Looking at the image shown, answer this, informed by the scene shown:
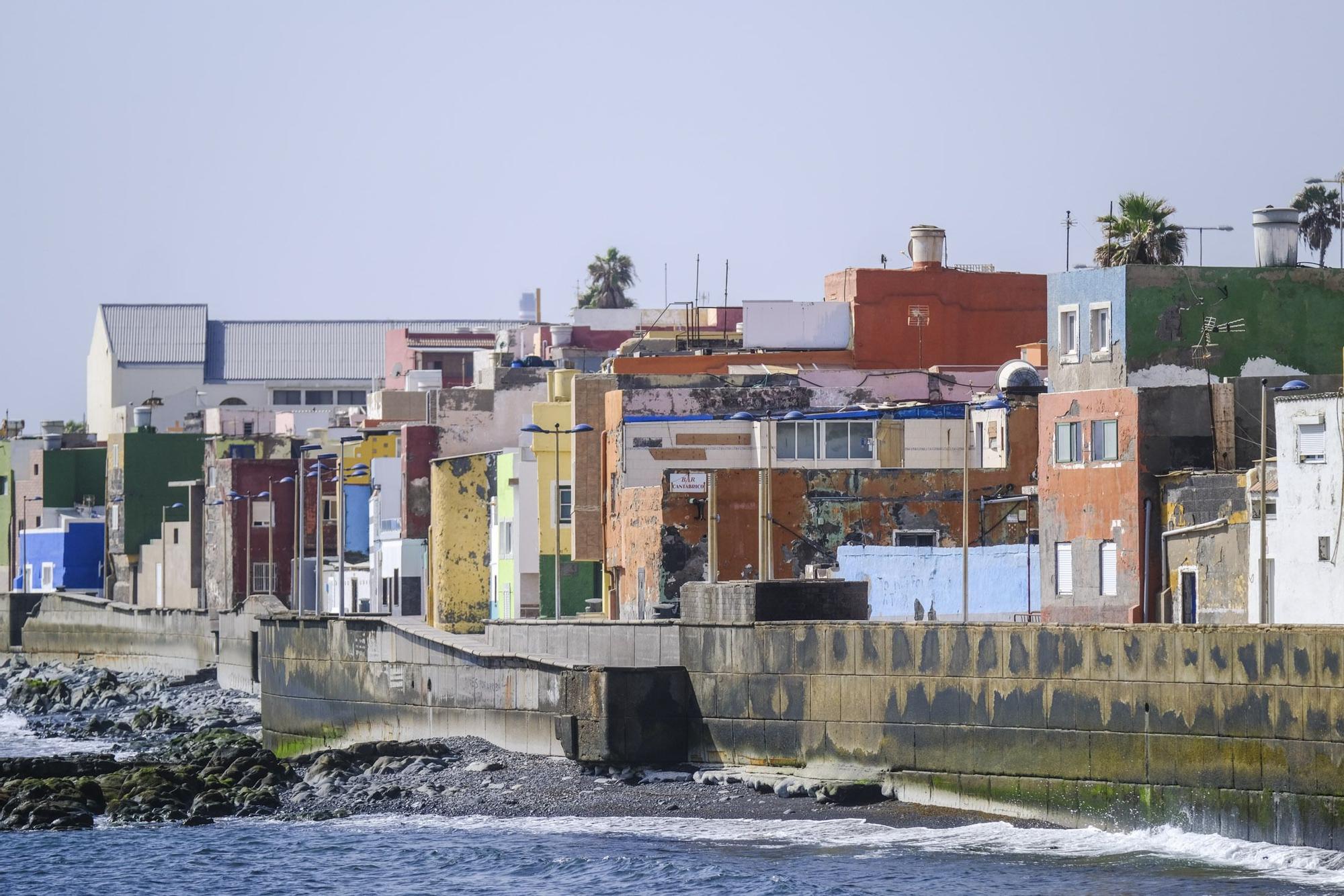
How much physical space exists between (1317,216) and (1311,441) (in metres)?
37.0

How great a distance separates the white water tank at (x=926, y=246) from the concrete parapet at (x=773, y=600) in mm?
34337

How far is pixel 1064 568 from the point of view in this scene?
156 feet

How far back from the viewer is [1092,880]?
3266 cm

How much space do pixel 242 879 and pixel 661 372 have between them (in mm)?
35971

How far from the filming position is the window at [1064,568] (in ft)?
155

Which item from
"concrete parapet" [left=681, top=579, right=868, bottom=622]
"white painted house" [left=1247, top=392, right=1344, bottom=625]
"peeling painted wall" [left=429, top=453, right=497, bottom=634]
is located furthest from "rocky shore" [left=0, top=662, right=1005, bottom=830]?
"peeling painted wall" [left=429, top=453, right=497, bottom=634]

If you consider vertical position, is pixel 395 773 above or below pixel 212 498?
below

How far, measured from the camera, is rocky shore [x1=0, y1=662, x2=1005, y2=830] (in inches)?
1547

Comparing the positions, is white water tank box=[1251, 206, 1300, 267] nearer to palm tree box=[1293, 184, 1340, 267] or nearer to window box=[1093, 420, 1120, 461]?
window box=[1093, 420, 1120, 461]

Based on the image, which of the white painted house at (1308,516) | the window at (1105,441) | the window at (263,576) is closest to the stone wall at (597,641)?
the window at (1105,441)

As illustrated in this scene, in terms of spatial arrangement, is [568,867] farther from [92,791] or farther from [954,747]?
[92,791]

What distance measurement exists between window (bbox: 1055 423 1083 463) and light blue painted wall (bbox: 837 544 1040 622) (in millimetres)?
2251

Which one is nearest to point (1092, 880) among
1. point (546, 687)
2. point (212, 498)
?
point (546, 687)

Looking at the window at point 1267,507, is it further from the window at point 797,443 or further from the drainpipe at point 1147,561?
the window at point 797,443
